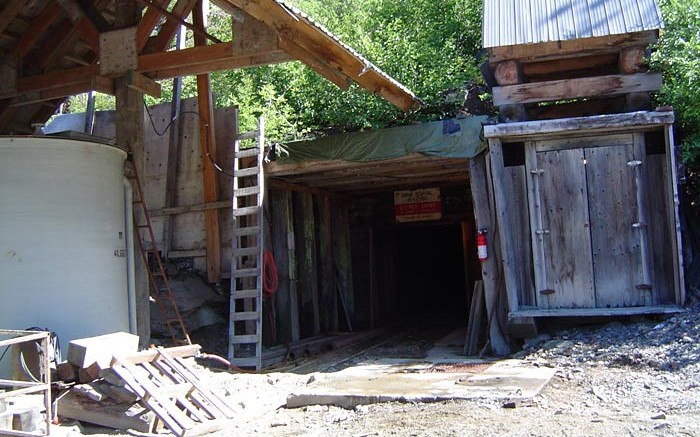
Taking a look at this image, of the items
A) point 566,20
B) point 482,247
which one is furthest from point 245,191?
point 566,20

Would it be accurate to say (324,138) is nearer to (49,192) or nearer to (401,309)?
(49,192)

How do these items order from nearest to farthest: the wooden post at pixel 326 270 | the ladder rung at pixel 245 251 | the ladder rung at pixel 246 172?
the ladder rung at pixel 245 251 < the ladder rung at pixel 246 172 < the wooden post at pixel 326 270

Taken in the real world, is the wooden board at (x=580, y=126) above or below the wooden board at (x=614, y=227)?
above

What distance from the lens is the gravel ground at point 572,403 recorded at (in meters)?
5.59

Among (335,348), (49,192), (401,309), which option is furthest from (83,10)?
(401,309)

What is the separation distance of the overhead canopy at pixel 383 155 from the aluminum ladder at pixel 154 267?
8.03 feet

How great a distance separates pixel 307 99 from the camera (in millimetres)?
13383

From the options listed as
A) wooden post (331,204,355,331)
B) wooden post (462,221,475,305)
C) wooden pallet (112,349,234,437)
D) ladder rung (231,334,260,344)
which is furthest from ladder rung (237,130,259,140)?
wooden post (462,221,475,305)

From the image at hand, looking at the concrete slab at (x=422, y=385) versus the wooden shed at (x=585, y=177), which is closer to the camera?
the concrete slab at (x=422, y=385)

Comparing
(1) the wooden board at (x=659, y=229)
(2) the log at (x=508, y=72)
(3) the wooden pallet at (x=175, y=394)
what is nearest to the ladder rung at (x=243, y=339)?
(3) the wooden pallet at (x=175, y=394)

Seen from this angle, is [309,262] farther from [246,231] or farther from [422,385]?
[422,385]

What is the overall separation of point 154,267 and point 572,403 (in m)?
8.34

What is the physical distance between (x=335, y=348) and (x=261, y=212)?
3.24 m

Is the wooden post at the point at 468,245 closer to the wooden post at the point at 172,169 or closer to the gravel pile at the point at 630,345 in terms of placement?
the wooden post at the point at 172,169
